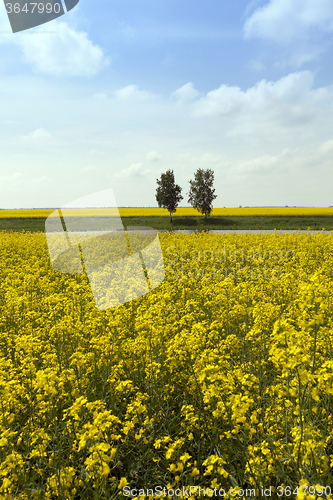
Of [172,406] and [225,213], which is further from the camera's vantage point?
[225,213]

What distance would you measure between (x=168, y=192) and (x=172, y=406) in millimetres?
47596

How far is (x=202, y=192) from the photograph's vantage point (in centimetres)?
4653

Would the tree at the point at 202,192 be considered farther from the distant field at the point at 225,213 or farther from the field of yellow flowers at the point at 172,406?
the field of yellow flowers at the point at 172,406

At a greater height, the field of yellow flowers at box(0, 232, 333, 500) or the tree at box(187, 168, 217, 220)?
the tree at box(187, 168, 217, 220)

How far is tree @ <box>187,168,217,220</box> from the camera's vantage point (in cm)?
4669

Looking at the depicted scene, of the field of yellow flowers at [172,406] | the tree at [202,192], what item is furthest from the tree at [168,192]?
the field of yellow flowers at [172,406]

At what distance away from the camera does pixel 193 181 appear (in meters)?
48.5

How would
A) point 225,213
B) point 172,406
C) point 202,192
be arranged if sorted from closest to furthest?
1. point 172,406
2. point 202,192
3. point 225,213

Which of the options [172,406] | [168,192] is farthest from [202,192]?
[172,406]

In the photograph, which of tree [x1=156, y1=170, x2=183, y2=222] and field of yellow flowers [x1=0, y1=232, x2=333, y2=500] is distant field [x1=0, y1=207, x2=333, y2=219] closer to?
tree [x1=156, y1=170, x2=183, y2=222]

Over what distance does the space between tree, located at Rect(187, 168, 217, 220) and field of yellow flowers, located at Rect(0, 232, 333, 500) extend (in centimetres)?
4168

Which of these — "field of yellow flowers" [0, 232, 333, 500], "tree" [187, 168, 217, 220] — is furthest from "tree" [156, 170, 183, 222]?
"field of yellow flowers" [0, 232, 333, 500]

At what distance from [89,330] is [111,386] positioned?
1.17 m

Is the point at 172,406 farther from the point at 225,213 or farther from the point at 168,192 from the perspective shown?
the point at 225,213
